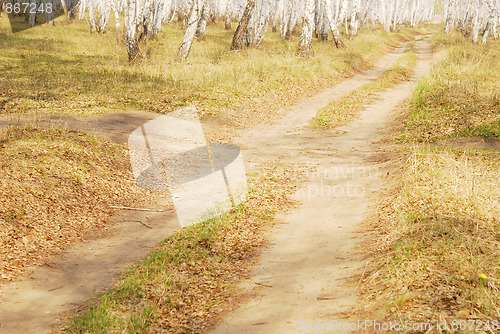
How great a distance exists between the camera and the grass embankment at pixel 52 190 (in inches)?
243

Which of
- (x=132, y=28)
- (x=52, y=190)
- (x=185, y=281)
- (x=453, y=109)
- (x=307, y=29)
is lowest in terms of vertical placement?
(x=185, y=281)

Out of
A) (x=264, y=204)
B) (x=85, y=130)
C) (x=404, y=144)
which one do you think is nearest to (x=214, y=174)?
(x=264, y=204)

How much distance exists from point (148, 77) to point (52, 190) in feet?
32.6

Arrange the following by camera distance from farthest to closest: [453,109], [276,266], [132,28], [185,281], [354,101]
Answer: [132,28]
[354,101]
[453,109]
[276,266]
[185,281]

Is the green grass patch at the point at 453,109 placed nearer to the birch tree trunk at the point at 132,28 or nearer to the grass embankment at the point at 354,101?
the grass embankment at the point at 354,101

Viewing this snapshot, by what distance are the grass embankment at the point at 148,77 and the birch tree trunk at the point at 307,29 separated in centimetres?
88

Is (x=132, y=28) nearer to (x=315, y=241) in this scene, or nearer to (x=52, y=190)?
(x=52, y=190)

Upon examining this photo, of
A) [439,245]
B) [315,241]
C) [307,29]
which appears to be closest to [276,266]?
[315,241]

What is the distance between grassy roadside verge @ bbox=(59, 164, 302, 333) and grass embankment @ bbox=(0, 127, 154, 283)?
1.53 m

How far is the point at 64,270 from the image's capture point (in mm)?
5738

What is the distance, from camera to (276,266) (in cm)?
570

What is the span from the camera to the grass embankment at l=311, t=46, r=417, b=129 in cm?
1418

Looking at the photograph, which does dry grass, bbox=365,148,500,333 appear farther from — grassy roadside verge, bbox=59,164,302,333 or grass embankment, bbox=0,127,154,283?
grass embankment, bbox=0,127,154,283

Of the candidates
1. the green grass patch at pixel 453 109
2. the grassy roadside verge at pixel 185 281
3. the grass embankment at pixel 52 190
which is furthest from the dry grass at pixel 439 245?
the grass embankment at pixel 52 190
